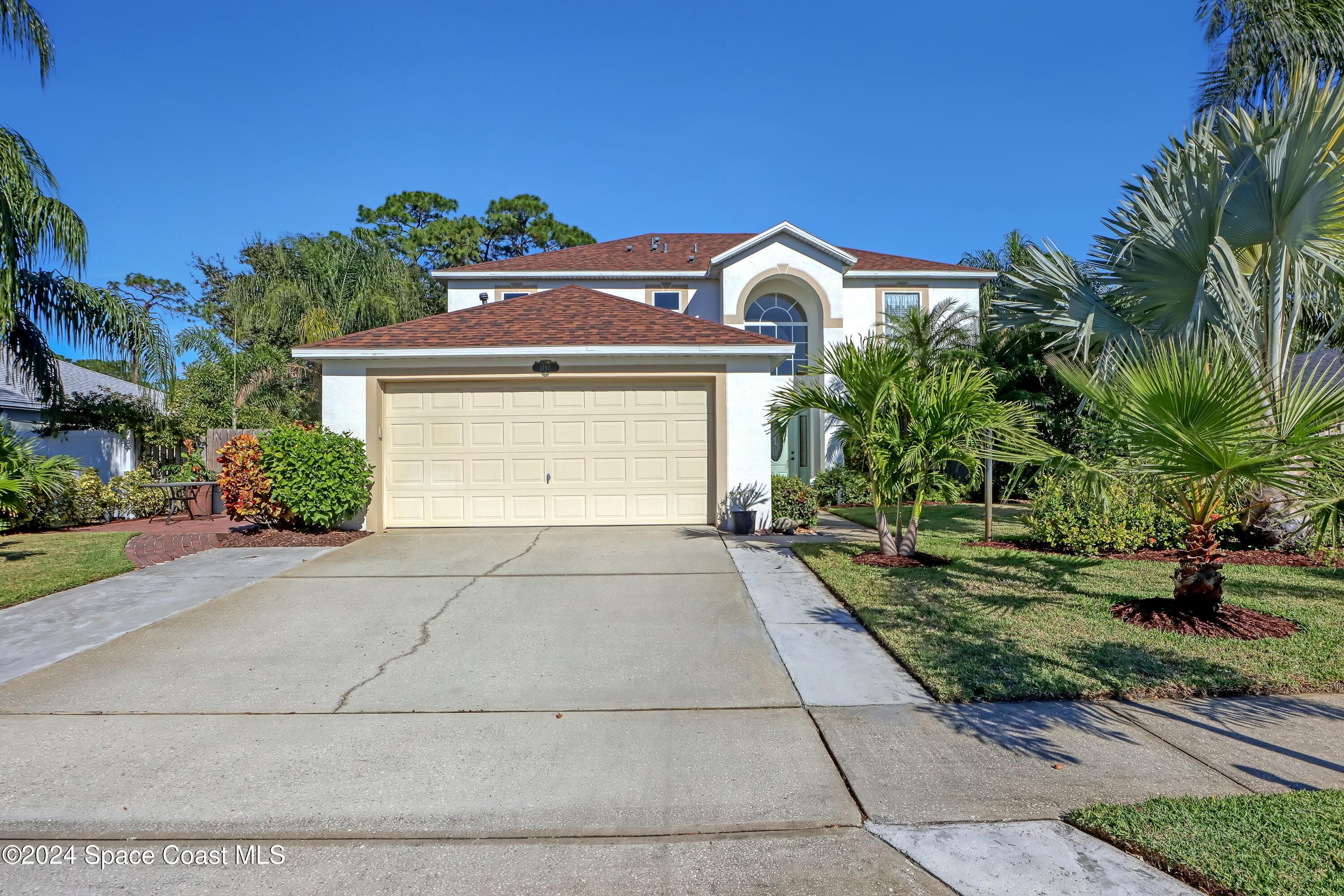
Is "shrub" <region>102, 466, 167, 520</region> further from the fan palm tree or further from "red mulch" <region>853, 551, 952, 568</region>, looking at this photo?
the fan palm tree

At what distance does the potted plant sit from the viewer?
1147 cm

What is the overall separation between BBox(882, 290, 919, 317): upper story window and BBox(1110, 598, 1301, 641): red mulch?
14.1 m

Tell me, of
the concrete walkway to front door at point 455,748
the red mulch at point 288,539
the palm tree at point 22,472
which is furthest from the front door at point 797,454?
the palm tree at point 22,472

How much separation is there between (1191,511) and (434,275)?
56.9 feet

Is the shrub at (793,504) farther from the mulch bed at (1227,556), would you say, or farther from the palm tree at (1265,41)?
the palm tree at (1265,41)

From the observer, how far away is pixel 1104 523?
31.4 ft

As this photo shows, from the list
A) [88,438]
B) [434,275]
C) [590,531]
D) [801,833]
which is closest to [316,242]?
[434,275]

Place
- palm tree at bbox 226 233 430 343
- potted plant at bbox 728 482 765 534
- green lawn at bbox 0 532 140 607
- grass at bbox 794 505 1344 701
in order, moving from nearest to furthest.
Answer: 1. grass at bbox 794 505 1344 701
2. green lawn at bbox 0 532 140 607
3. potted plant at bbox 728 482 765 534
4. palm tree at bbox 226 233 430 343

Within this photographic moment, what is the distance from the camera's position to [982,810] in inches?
132

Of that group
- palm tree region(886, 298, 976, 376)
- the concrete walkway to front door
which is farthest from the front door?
the concrete walkway to front door

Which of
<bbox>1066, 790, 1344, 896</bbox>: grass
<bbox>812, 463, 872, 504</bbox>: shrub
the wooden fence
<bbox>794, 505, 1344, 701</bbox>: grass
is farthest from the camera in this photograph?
<bbox>812, 463, 872, 504</bbox>: shrub

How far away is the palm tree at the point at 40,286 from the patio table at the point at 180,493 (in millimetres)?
2139

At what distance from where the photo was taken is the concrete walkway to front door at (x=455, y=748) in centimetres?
308

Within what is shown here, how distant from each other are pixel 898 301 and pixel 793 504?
394 inches
